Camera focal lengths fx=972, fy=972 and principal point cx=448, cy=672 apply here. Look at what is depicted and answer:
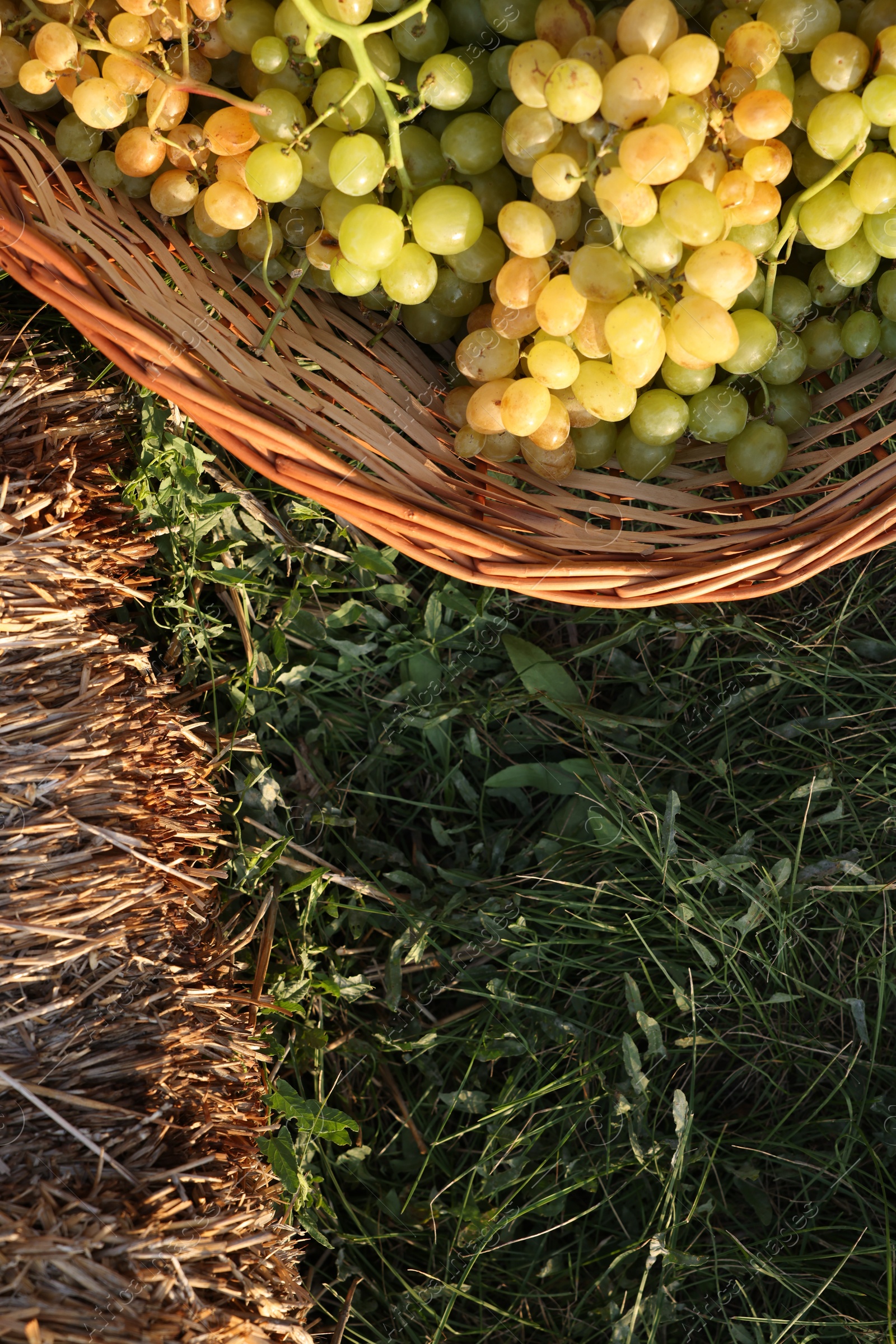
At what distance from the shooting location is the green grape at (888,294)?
99 cm

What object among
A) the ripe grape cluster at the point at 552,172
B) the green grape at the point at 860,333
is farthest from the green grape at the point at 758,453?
the green grape at the point at 860,333

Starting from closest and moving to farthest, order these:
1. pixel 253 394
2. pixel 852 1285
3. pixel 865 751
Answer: pixel 253 394 → pixel 852 1285 → pixel 865 751

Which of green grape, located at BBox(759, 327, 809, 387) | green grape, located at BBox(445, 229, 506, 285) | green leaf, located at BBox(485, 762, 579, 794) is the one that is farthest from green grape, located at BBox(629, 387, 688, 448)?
green leaf, located at BBox(485, 762, 579, 794)

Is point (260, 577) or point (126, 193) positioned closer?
point (126, 193)

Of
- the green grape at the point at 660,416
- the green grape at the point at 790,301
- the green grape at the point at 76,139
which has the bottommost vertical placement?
the green grape at the point at 660,416

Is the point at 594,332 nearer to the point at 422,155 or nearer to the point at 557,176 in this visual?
the point at 557,176

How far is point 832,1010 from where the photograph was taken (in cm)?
133

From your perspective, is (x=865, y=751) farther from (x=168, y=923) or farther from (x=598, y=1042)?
(x=168, y=923)

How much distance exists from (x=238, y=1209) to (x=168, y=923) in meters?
0.31

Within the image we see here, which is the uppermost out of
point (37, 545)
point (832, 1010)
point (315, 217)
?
point (315, 217)

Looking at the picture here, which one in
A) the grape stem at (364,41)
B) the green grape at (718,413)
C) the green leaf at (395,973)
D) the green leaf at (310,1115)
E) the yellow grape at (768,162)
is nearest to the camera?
the grape stem at (364,41)

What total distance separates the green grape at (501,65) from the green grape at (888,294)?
1.41 feet

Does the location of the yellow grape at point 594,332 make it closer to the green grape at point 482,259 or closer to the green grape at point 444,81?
the green grape at point 482,259

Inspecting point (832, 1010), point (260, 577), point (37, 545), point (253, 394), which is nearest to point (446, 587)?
point (260, 577)
